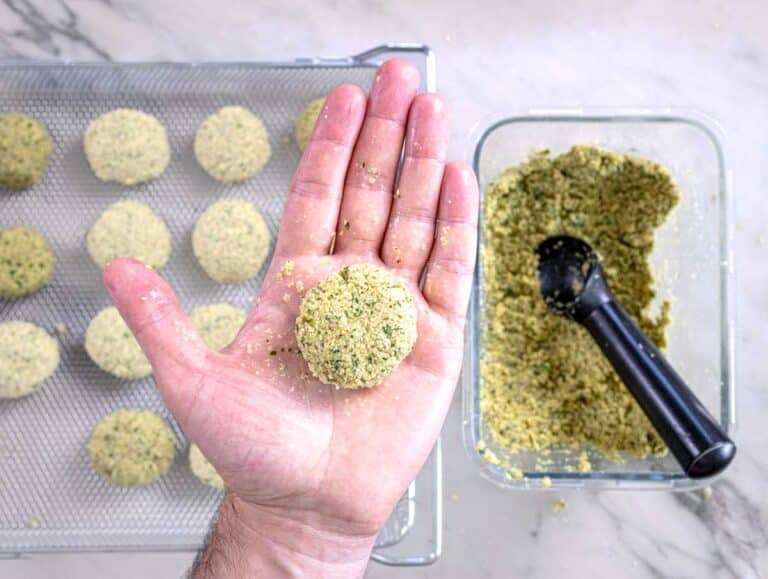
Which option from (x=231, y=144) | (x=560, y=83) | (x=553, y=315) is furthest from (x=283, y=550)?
(x=560, y=83)

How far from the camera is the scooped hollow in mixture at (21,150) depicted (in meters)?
1.62

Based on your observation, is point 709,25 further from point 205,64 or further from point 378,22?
point 205,64

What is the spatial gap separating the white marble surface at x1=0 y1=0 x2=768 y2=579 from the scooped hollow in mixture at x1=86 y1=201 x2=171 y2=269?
334 millimetres

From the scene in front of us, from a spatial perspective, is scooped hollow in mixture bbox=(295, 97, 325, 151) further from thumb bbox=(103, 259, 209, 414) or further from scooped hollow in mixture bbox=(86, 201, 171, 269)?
thumb bbox=(103, 259, 209, 414)

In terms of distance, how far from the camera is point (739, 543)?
5.52 ft

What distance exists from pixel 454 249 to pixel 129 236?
0.70 meters

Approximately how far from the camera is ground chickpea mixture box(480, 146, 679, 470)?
1558 mm

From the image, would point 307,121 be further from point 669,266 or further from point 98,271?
point 669,266

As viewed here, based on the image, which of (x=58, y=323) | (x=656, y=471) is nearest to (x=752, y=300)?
(x=656, y=471)

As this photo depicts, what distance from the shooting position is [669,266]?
5.29 ft

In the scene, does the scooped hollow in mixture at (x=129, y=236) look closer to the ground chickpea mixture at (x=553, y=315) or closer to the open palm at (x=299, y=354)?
the open palm at (x=299, y=354)

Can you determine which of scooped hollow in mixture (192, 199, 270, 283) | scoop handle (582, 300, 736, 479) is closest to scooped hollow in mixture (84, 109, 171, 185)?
scooped hollow in mixture (192, 199, 270, 283)

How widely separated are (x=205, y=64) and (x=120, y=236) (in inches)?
15.0

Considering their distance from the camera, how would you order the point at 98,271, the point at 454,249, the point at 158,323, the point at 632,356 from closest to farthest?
the point at 158,323
the point at 454,249
the point at 632,356
the point at 98,271
